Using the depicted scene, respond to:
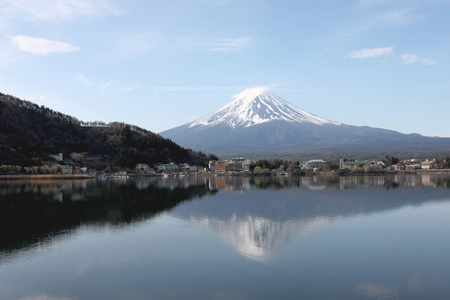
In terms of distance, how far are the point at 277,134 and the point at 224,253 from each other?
11886 centimetres

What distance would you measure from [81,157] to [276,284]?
47.4m

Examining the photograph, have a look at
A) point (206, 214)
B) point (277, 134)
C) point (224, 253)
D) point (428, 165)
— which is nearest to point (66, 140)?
point (206, 214)

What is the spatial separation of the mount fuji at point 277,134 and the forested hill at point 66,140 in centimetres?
3891

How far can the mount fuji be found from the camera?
107500mm

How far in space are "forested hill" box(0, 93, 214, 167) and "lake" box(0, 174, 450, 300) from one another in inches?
1102

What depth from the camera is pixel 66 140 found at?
170 ft

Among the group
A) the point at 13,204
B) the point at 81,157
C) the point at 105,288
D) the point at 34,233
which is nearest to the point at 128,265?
the point at 105,288

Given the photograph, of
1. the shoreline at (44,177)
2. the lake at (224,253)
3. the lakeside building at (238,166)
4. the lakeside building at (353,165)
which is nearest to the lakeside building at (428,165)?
the lakeside building at (353,165)

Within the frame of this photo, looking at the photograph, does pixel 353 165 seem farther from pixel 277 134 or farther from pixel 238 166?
pixel 277 134

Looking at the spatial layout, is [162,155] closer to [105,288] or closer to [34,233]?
[34,233]

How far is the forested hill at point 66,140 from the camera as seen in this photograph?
40844mm

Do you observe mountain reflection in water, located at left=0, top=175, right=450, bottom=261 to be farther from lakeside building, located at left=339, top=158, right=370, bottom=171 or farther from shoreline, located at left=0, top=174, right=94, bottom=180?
lakeside building, located at left=339, top=158, right=370, bottom=171

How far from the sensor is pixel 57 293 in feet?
20.4

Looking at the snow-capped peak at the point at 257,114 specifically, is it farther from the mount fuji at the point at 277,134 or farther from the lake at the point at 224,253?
the lake at the point at 224,253
